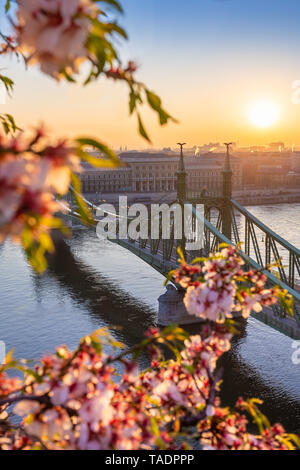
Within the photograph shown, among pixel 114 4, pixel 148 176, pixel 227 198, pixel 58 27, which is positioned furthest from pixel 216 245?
pixel 148 176

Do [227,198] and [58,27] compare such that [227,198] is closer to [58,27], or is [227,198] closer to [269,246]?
[269,246]

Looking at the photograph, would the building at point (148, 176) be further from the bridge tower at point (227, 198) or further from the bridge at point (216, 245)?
the bridge tower at point (227, 198)

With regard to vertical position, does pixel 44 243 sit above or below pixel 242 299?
above

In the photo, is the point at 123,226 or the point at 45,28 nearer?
the point at 45,28

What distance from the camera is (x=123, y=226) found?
1569 inches

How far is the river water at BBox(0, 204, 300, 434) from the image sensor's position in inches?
838

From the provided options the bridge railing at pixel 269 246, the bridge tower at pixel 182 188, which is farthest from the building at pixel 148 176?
the bridge tower at pixel 182 188

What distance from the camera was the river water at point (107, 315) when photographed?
838 inches

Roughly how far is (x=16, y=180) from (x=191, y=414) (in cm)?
209

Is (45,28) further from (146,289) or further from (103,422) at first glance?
(146,289)

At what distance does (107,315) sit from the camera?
31750 mm

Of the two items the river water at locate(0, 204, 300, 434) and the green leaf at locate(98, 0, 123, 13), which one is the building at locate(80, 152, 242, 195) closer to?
the river water at locate(0, 204, 300, 434)

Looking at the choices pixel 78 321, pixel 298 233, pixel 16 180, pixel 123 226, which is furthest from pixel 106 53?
pixel 298 233

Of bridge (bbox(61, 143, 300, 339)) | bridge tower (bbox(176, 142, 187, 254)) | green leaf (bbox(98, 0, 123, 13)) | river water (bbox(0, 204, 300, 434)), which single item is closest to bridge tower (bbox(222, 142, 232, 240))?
bridge (bbox(61, 143, 300, 339))
